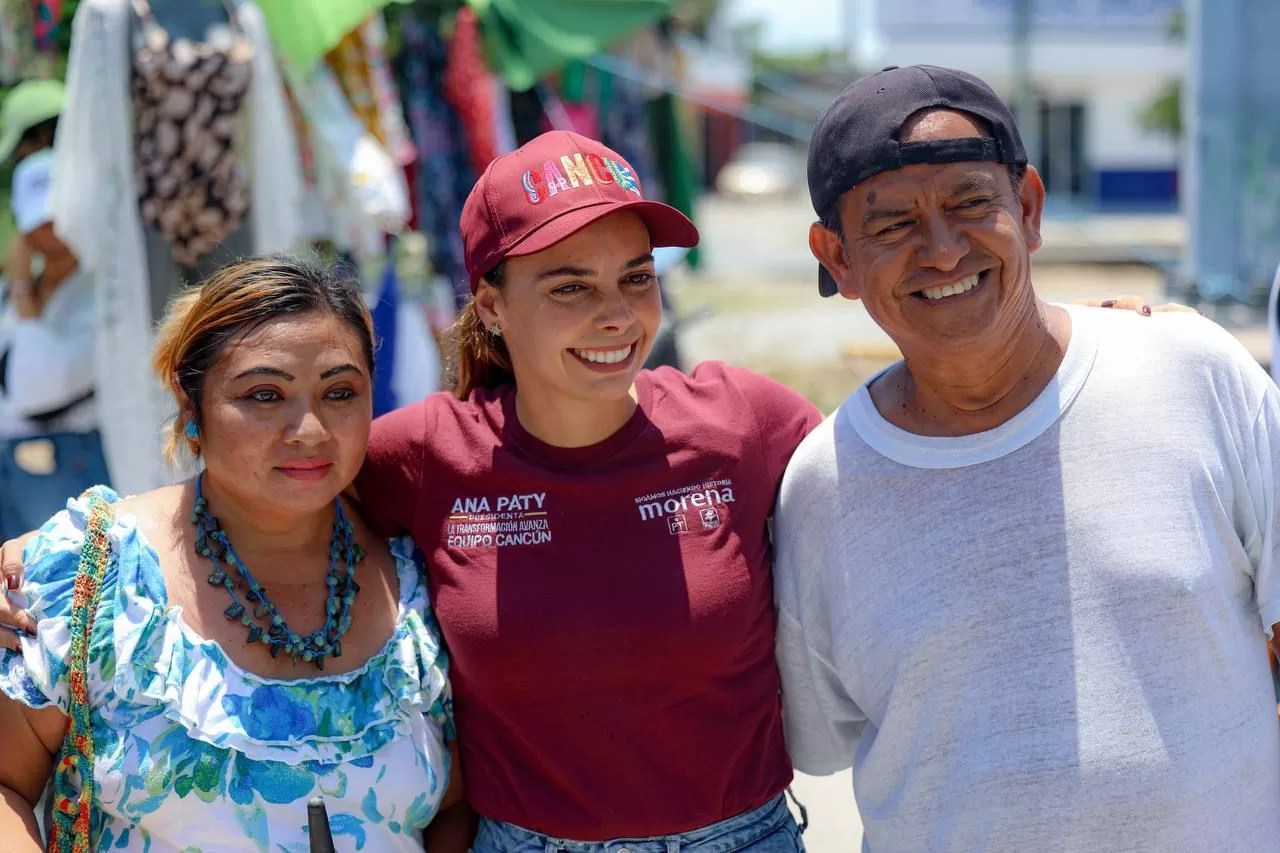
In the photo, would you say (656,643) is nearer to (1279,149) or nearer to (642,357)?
(642,357)

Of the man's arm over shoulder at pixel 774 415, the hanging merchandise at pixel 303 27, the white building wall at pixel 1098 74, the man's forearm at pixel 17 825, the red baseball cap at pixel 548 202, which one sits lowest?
the white building wall at pixel 1098 74

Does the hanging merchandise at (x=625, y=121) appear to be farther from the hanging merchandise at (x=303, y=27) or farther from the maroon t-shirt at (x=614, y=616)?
the maroon t-shirt at (x=614, y=616)

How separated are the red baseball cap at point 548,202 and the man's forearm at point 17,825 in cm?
116

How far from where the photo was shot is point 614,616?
226 centimetres

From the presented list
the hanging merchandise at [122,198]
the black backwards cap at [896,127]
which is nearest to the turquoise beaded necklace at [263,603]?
the black backwards cap at [896,127]

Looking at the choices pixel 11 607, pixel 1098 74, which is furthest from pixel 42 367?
pixel 1098 74

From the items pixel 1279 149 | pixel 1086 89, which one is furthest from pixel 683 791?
Answer: pixel 1086 89

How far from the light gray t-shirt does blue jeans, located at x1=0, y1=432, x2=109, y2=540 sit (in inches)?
134

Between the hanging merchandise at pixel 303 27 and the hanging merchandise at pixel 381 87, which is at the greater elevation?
the hanging merchandise at pixel 303 27

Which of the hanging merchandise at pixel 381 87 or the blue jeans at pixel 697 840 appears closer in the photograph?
the blue jeans at pixel 697 840

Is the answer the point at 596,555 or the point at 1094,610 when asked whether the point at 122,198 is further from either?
the point at 1094,610

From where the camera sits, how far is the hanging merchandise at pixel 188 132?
428 cm

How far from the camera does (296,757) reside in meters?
2.15

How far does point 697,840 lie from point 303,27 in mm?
3430
